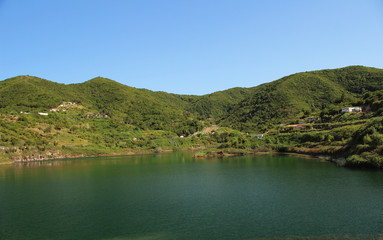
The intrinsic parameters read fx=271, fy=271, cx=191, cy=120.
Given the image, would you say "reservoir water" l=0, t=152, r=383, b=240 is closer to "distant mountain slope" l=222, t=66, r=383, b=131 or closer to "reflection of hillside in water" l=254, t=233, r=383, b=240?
"reflection of hillside in water" l=254, t=233, r=383, b=240

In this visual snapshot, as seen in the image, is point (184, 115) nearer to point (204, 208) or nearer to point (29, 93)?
point (29, 93)

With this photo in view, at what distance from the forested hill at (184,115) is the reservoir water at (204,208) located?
7744 centimetres

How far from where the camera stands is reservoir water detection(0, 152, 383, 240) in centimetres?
1684

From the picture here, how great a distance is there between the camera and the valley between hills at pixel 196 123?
5544 cm

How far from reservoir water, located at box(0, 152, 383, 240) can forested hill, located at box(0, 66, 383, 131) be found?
3049 inches

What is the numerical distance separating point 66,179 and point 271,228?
104 feet

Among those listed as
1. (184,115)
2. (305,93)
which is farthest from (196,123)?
(305,93)

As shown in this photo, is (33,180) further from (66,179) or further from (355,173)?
(355,173)

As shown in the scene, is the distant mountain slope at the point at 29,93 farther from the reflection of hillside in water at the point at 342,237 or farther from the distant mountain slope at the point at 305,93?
the reflection of hillside in water at the point at 342,237

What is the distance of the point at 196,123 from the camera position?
130000mm

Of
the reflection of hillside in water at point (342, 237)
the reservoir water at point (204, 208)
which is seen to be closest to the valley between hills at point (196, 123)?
the reservoir water at point (204, 208)

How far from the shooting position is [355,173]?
32406 mm

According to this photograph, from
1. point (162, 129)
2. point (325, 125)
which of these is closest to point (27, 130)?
point (162, 129)

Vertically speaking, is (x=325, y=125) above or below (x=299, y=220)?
above
